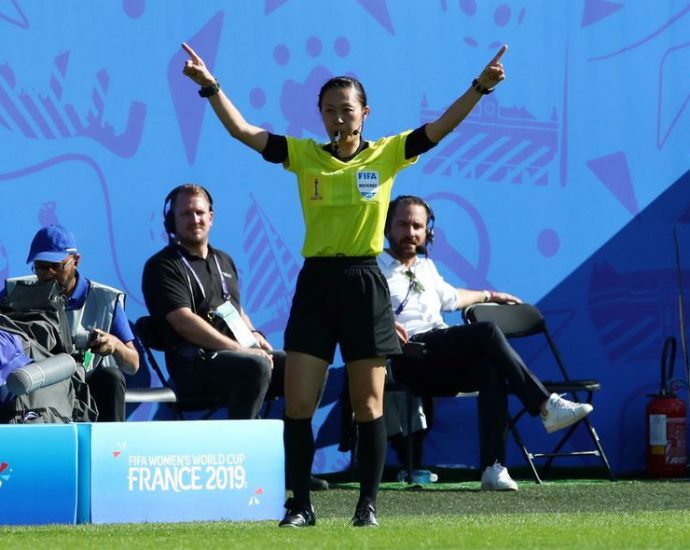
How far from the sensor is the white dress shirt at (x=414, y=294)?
8.36 m

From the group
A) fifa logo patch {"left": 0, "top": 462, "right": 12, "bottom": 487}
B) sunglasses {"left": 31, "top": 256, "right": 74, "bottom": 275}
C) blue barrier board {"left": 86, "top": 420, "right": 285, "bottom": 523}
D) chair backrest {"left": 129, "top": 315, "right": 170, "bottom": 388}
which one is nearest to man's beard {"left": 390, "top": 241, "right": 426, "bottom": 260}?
chair backrest {"left": 129, "top": 315, "right": 170, "bottom": 388}

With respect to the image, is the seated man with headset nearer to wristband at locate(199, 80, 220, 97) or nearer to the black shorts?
the black shorts

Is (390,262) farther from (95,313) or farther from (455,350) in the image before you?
(95,313)

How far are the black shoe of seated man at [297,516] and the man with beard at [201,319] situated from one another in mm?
1941

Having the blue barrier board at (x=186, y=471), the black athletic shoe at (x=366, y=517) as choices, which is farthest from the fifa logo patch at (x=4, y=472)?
the black athletic shoe at (x=366, y=517)

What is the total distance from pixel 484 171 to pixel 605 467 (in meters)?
1.85

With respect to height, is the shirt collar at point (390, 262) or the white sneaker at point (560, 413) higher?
the shirt collar at point (390, 262)

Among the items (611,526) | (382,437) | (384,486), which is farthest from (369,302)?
(384,486)

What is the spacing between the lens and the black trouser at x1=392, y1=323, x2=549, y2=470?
7.79 meters

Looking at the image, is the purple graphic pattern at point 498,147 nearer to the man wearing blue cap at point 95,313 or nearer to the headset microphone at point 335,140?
the man wearing blue cap at point 95,313

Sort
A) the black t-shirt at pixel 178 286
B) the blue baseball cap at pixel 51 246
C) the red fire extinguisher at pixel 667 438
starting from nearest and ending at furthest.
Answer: the blue baseball cap at pixel 51 246 < the black t-shirt at pixel 178 286 < the red fire extinguisher at pixel 667 438

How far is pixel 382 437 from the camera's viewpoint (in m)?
5.51

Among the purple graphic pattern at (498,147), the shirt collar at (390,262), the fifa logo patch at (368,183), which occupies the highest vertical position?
the purple graphic pattern at (498,147)

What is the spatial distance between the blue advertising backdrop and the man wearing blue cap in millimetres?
689
